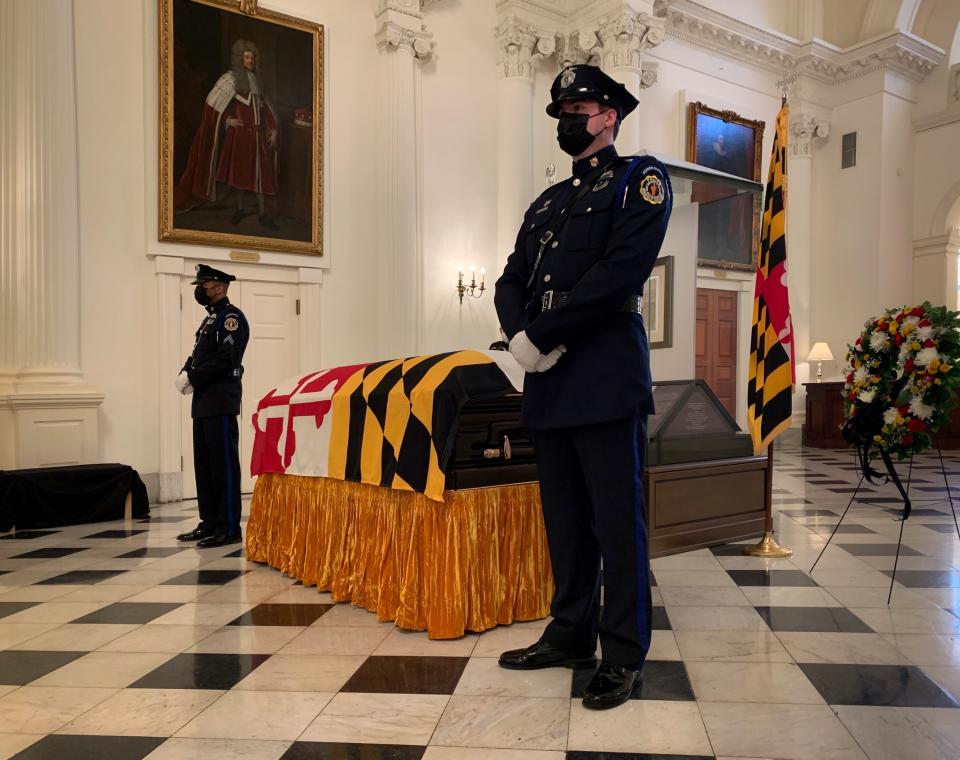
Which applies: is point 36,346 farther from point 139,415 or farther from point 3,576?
point 3,576

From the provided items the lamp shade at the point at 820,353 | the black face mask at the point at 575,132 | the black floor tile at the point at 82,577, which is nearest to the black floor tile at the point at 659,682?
the black face mask at the point at 575,132

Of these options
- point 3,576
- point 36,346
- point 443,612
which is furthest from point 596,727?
point 36,346

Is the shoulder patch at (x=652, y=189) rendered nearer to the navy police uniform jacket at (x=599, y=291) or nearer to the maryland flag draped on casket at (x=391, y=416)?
the navy police uniform jacket at (x=599, y=291)

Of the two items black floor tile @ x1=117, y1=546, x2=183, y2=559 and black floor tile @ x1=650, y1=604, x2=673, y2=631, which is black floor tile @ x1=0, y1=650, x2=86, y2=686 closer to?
black floor tile @ x1=117, y1=546, x2=183, y2=559

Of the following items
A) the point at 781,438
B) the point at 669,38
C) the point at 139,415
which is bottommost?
the point at 781,438

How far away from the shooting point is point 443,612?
2.69m

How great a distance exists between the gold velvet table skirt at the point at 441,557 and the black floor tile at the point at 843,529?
8.84 ft

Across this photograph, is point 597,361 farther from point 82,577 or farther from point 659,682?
point 82,577

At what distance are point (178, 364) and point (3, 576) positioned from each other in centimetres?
291

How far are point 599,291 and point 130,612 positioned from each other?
97.3 inches

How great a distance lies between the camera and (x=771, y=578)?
3584mm

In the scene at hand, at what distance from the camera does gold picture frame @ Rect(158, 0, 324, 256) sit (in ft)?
21.7

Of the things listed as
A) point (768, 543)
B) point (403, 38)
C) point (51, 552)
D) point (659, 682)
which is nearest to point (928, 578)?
point (768, 543)

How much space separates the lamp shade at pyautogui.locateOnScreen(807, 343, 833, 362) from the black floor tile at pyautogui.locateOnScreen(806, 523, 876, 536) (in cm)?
717
